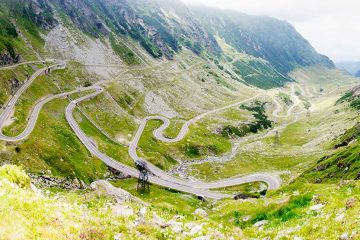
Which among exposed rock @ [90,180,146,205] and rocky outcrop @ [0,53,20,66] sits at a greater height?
rocky outcrop @ [0,53,20,66]

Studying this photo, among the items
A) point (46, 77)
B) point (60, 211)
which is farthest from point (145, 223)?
point (46, 77)

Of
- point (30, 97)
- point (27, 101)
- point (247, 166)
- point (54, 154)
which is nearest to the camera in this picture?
point (54, 154)

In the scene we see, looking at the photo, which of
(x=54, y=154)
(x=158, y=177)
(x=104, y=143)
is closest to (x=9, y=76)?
(x=104, y=143)

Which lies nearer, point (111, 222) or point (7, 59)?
point (111, 222)

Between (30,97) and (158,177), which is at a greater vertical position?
(30,97)

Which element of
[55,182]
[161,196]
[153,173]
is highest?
[55,182]

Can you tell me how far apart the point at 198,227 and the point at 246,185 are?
12166 cm

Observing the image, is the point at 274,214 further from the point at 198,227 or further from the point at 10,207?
the point at 10,207

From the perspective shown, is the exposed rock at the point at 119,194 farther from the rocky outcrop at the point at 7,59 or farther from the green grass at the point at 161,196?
the rocky outcrop at the point at 7,59

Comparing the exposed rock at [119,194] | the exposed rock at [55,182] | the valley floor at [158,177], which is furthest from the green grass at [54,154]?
the exposed rock at [119,194]

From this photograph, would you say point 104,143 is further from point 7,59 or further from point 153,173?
point 7,59

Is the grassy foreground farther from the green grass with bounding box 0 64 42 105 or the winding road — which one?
the green grass with bounding box 0 64 42 105

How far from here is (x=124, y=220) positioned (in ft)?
81.3

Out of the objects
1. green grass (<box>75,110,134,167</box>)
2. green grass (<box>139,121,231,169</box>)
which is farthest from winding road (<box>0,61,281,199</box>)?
green grass (<box>139,121,231,169</box>)
